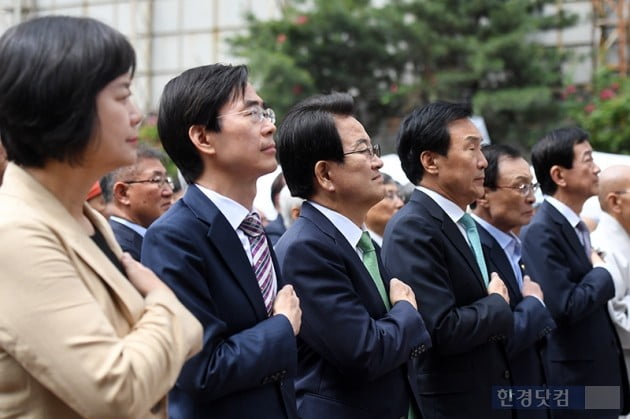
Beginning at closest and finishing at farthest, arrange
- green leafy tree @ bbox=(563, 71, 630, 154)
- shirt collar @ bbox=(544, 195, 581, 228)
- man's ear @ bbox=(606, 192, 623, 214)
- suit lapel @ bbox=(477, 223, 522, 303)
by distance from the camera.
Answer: suit lapel @ bbox=(477, 223, 522, 303), shirt collar @ bbox=(544, 195, 581, 228), man's ear @ bbox=(606, 192, 623, 214), green leafy tree @ bbox=(563, 71, 630, 154)

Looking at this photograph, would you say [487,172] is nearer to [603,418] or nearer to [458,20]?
[603,418]

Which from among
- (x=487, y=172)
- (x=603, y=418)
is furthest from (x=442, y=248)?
(x=603, y=418)

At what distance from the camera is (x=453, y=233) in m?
3.43

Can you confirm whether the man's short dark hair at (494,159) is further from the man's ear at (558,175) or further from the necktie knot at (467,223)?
the necktie knot at (467,223)

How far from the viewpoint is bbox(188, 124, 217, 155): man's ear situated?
2559 mm

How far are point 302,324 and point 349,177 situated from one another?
21.7 inches

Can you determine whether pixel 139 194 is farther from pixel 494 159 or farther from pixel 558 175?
pixel 558 175

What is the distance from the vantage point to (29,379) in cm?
162

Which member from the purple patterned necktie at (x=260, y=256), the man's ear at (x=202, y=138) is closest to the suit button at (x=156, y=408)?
the purple patterned necktie at (x=260, y=256)

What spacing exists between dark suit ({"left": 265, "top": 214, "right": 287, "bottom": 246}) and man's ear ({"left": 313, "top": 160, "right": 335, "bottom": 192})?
84.1 inches

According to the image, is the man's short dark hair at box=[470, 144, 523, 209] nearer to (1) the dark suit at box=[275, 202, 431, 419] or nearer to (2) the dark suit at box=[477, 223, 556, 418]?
(2) the dark suit at box=[477, 223, 556, 418]

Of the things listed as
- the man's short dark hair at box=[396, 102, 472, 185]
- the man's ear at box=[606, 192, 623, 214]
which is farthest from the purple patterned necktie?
the man's ear at box=[606, 192, 623, 214]

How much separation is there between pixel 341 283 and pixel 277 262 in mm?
229

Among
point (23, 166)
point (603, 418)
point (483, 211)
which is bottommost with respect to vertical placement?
point (603, 418)
